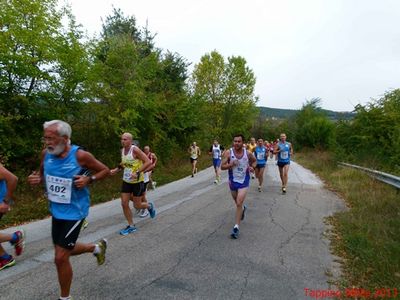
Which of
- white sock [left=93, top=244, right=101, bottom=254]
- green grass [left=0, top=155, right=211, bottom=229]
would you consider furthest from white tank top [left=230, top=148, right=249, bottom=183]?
green grass [left=0, top=155, right=211, bottom=229]

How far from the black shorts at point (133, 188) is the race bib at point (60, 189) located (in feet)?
10.6

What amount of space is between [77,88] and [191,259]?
362 inches

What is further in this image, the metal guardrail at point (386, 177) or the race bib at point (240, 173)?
the metal guardrail at point (386, 177)

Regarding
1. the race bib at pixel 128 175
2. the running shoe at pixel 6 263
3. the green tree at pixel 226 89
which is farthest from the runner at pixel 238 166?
the green tree at pixel 226 89

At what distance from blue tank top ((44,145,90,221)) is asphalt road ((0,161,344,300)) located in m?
0.96

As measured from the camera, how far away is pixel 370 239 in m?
6.46

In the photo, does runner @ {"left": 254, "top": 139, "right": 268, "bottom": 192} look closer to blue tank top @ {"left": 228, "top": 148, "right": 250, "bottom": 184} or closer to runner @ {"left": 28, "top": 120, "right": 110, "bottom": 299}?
blue tank top @ {"left": 228, "top": 148, "right": 250, "bottom": 184}

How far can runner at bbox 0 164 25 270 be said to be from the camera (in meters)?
4.21

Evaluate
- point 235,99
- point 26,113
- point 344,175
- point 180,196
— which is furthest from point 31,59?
point 235,99

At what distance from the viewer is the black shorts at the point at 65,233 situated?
3.79 metres

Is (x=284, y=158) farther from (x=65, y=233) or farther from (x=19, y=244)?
(x=65, y=233)

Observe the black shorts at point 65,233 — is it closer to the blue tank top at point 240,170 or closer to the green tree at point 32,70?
the blue tank top at point 240,170

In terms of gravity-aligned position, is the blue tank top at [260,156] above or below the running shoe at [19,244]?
above

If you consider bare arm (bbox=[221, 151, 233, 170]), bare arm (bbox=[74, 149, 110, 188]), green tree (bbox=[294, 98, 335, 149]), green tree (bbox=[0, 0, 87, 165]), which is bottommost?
green tree (bbox=[294, 98, 335, 149])
